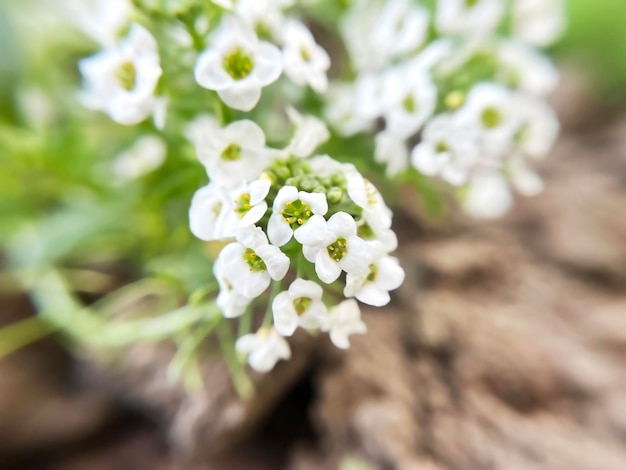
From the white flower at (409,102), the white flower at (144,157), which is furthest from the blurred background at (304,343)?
the white flower at (409,102)

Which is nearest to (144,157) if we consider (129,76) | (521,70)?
(129,76)

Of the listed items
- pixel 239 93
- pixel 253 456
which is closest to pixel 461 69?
pixel 239 93

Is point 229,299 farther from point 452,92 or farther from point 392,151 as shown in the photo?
point 452,92

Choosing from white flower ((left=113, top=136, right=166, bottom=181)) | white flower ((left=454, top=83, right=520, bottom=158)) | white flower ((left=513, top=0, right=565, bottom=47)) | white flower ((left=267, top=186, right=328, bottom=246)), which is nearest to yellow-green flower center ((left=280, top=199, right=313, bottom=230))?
white flower ((left=267, top=186, right=328, bottom=246))

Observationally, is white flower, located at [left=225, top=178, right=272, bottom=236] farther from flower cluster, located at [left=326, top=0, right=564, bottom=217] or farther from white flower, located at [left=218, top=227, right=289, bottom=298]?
flower cluster, located at [left=326, top=0, right=564, bottom=217]

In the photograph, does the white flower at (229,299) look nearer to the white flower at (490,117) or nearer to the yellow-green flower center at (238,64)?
the yellow-green flower center at (238,64)

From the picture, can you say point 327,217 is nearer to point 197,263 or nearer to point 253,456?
point 197,263

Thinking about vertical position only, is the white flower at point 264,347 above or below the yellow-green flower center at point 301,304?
below
